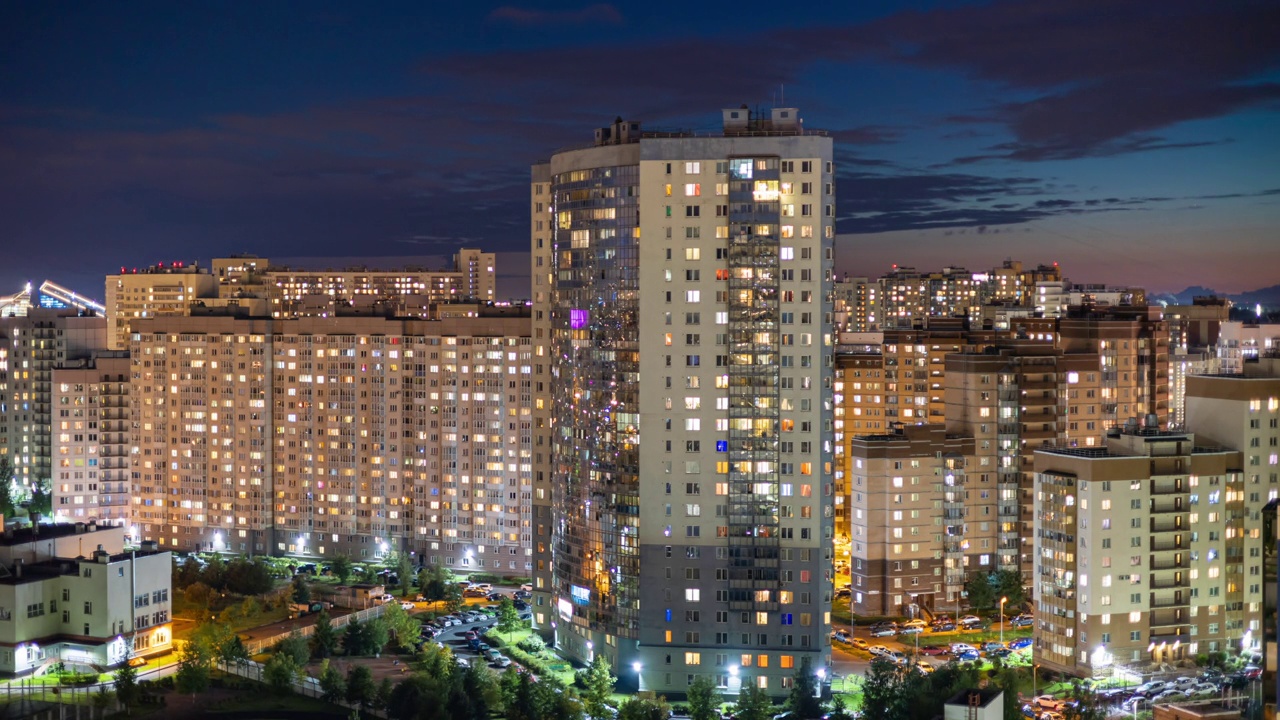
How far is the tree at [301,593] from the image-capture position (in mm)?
69875

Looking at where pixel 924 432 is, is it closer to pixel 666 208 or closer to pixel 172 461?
pixel 666 208

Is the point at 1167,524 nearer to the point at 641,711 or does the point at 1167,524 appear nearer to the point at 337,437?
the point at 641,711

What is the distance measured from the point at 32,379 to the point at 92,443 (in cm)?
1059

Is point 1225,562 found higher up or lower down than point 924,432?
lower down

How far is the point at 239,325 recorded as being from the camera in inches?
3366

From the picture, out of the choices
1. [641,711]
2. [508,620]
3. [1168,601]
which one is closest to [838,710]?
[641,711]

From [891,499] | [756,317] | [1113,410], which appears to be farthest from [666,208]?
[1113,410]

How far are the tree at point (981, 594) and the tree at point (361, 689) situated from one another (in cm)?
2734

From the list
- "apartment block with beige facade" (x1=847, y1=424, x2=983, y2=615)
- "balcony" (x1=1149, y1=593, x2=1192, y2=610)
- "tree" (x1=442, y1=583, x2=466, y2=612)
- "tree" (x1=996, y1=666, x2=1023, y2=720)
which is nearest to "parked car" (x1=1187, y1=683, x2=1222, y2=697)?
"balcony" (x1=1149, y1=593, x2=1192, y2=610)

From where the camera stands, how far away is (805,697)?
49.6m

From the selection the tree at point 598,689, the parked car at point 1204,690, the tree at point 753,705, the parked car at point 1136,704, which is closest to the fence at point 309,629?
the tree at point 598,689

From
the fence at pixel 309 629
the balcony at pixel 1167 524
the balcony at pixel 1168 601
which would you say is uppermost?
the balcony at pixel 1167 524

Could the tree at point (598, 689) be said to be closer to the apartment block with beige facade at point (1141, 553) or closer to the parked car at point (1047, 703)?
the parked car at point (1047, 703)

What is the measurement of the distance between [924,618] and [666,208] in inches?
934
